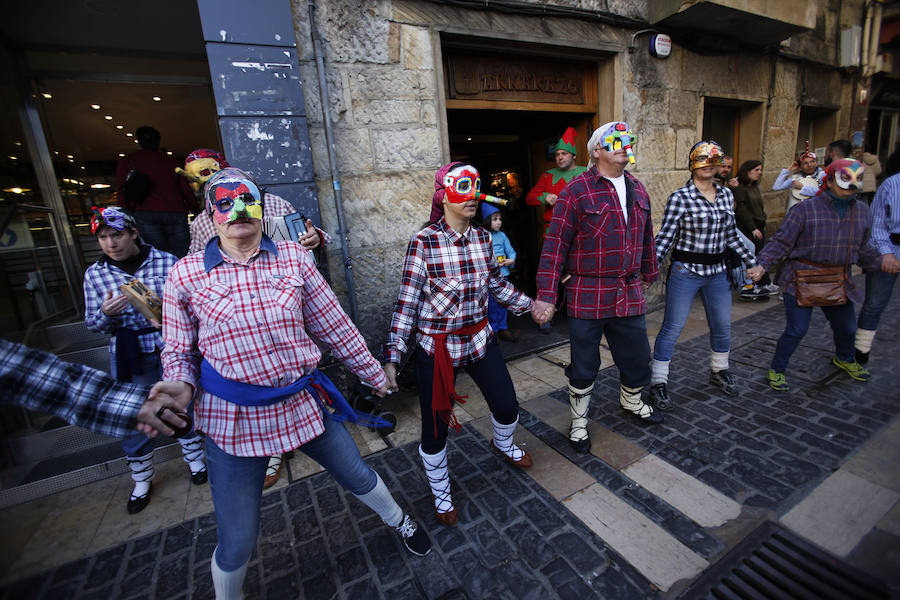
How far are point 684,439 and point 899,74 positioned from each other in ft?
43.7

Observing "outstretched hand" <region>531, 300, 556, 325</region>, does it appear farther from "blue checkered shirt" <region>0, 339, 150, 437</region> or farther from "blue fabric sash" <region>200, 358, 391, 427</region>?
"blue checkered shirt" <region>0, 339, 150, 437</region>

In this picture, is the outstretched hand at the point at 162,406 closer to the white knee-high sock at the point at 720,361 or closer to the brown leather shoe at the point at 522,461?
the brown leather shoe at the point at 522,461

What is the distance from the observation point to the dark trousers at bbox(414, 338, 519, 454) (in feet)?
7.79

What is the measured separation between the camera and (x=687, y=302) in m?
3.50

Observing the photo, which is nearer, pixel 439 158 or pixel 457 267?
pixel 457 267

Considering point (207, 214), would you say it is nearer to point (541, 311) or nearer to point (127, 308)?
point (127, 308)

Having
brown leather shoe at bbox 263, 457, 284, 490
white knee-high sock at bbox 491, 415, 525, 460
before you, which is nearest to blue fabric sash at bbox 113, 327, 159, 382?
brown leather shoe at bbox 263, 457, 284, 490

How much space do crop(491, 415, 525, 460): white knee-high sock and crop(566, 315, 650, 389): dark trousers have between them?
61 cm

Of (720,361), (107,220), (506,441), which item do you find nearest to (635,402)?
(720,361)

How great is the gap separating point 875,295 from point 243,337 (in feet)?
17.7

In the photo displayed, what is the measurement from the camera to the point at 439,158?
4.28m

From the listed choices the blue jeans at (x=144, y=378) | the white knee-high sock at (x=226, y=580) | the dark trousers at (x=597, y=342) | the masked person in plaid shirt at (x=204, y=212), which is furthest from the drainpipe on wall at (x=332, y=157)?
the white knee-high sock at (x=226, y=580)

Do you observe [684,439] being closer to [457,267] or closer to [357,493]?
[457,267]

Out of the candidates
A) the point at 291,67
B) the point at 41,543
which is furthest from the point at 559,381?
the point at 41,543
